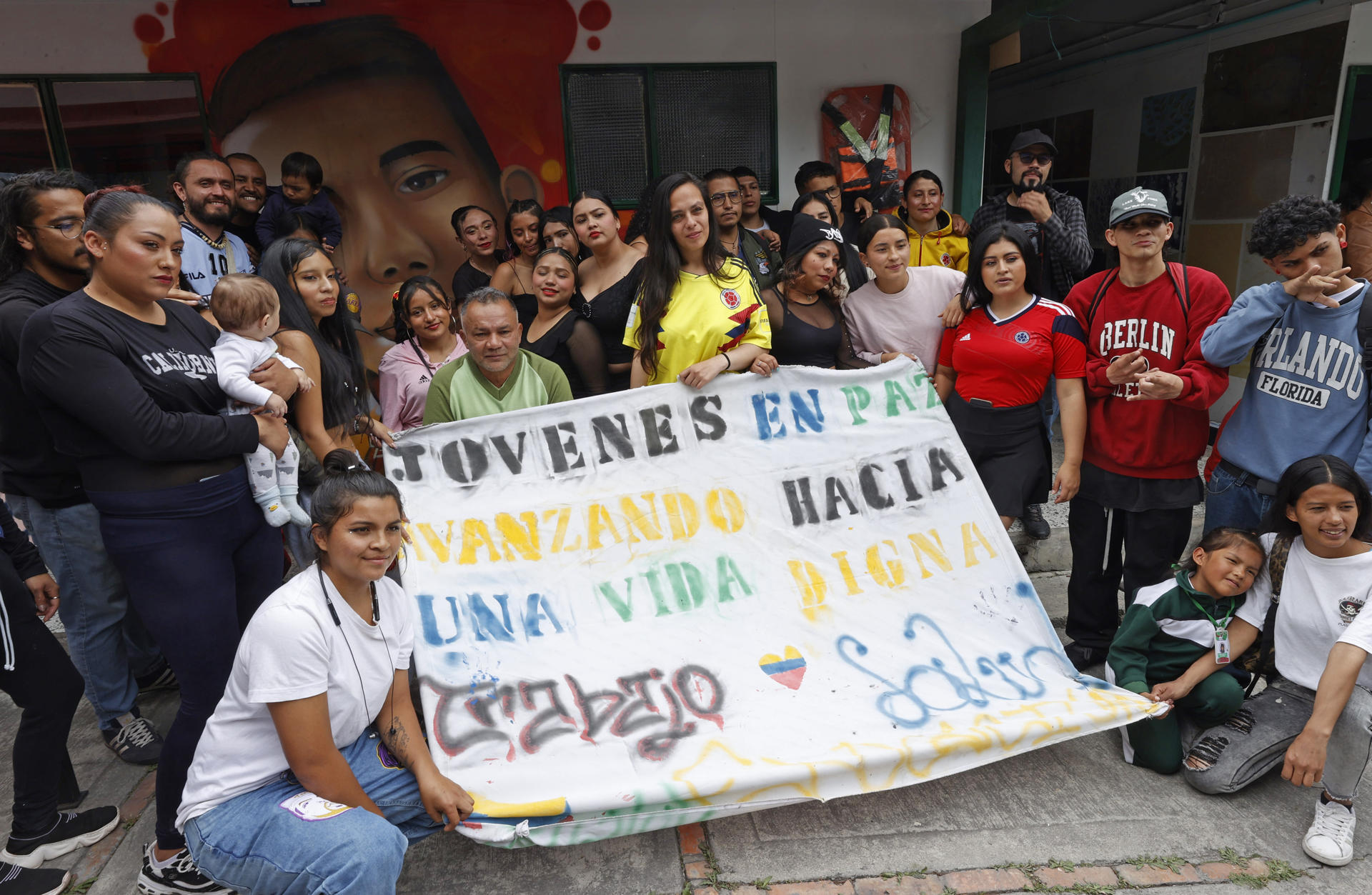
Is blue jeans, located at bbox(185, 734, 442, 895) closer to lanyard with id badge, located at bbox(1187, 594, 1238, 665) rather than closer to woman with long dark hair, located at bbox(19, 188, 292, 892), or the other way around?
woman with long dark hair, located at bbox(19, 188, 292, 892)

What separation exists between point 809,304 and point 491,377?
1497 mm

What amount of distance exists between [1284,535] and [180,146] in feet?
22.6

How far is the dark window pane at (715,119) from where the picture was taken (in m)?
6.55

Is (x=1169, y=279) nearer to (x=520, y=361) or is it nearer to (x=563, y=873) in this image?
(x=520, y=361)

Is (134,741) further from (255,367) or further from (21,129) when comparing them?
(21,129)

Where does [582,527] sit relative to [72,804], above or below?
above

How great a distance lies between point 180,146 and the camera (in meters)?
6.08

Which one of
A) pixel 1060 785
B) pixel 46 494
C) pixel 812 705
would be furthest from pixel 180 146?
pixel 1060 785

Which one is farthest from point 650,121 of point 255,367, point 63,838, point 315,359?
point 63,838

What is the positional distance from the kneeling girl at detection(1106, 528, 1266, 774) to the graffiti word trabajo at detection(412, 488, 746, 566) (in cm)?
154

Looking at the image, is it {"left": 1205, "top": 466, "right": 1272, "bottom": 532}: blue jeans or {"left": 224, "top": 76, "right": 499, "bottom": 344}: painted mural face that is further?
{"left": 224, "top": 76, "right": 499, "bottom": 344}: painted mural face

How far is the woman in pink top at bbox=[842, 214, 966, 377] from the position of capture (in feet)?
13.0

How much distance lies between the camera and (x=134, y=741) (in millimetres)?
3301

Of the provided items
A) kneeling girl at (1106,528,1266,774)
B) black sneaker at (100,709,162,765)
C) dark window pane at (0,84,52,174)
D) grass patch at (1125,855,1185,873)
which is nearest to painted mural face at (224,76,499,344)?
dark window pane at (0,84,52,174)
